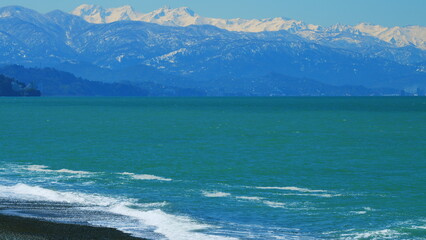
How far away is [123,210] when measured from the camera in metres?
37.6

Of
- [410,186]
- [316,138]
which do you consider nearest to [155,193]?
[410,186]

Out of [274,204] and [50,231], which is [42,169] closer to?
[274,204]

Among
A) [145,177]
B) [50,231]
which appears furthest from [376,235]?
[145,177]

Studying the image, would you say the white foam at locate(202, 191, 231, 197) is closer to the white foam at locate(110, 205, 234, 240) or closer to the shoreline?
the white foam at locate(110, 205, 234, 240)

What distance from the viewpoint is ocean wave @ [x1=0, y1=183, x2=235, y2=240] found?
3225 centimetres

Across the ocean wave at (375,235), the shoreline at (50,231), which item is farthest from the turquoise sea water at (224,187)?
the shoreline at (50,231)

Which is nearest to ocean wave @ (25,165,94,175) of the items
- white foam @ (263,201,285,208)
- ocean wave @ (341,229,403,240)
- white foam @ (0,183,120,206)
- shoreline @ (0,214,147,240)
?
white foam @ (0,183,120,206)

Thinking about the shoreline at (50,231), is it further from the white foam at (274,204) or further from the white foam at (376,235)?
the white foam at (274,204)

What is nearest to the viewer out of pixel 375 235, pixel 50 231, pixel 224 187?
pixel 50 231

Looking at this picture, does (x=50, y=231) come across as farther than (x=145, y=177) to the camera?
No

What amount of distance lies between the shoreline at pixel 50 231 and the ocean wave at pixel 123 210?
1.70 meters

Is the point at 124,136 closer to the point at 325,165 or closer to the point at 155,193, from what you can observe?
the point at 325,165

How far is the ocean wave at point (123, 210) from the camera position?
3225 centimetres

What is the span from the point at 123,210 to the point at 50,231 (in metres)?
7.77
